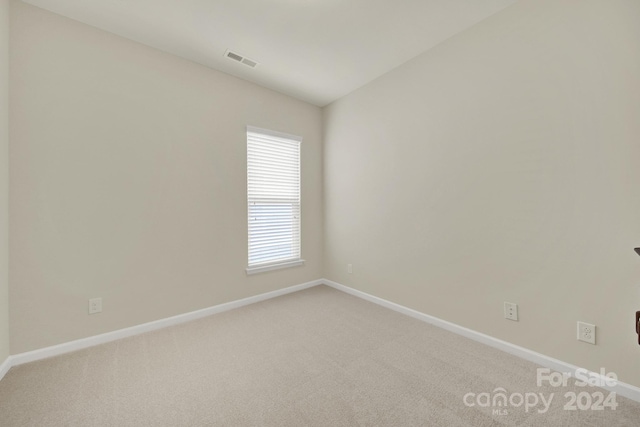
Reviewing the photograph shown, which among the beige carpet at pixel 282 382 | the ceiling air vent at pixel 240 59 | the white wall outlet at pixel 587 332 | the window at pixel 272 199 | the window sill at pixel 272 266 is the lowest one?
the beige carpet at pixel 282 382

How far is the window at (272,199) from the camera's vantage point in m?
3.14

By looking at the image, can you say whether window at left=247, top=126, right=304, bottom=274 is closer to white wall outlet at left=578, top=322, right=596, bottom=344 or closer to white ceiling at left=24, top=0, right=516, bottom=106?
white ceiling at left=24, top=0, right=516, bottom=106

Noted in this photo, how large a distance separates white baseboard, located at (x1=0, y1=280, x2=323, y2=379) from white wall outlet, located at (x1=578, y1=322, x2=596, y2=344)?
9.43 ft

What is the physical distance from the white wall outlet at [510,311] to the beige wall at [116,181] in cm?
260

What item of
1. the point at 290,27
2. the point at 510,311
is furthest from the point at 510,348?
the point at 290,27

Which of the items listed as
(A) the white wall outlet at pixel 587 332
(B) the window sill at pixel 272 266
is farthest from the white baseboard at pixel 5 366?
(A) the white wall outlet at pixel 587 332

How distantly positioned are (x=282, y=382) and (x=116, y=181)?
7.20 ft

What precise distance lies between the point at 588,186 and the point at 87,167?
3771 mm

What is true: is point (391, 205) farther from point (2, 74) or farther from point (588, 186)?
point (2, 74)

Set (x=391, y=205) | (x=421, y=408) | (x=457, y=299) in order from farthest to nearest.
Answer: (x=391, y=205), (x=457, y=299), (x=421, y=408)

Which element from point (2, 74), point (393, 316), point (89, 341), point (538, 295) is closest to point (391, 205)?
point (393, 316)

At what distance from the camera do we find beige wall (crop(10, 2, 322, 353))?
1.91 m

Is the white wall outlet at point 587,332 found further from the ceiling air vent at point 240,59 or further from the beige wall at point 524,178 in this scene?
the ceiling air vent at point 240,59

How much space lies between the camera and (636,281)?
58.6 inches
